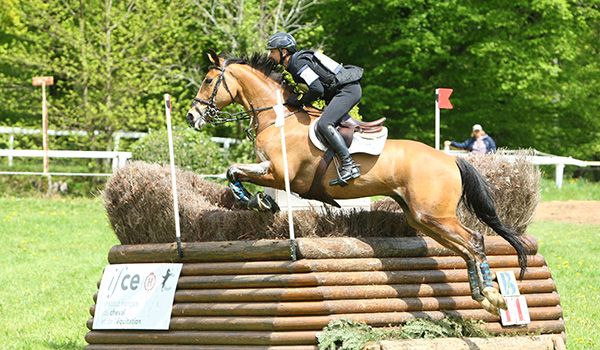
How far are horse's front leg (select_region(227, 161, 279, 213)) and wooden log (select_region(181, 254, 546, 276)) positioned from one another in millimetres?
484

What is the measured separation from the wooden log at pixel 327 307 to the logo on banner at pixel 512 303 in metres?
0.14

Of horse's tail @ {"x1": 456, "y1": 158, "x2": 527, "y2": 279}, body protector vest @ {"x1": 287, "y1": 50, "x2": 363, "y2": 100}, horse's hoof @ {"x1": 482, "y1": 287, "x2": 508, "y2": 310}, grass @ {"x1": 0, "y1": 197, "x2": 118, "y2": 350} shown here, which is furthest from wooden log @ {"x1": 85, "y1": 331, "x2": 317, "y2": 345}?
body protector vest @ {"x1": 287, "y1": 50, "x2": 363, "y2": 100}

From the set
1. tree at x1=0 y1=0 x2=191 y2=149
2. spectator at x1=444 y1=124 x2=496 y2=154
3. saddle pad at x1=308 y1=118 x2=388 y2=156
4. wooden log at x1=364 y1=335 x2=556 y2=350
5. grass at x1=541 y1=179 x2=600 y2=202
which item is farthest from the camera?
tree at x1=0 y1=0 x2=191 y2=149

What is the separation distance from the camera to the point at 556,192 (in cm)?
1678

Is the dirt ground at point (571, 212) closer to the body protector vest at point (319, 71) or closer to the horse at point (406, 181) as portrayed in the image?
the horse at point (406, 181)

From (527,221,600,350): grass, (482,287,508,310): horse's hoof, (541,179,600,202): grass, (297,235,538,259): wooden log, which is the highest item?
(297,235,538,259): wooden log

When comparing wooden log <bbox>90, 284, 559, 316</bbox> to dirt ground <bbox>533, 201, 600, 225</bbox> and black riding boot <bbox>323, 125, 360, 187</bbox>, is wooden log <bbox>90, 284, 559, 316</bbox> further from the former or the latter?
dirt ground <bbox>533, 201, 600, 225</bbox>

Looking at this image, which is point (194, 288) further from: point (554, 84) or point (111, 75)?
point (554, 84)

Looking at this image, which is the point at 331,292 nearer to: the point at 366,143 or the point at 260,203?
the point at 260,203

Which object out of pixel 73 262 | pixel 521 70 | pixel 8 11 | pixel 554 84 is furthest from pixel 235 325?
pixel 554 84

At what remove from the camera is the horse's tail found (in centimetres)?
585

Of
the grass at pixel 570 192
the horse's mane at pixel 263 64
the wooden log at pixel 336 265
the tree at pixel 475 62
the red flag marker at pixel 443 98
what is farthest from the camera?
the tree at pixel 475 62

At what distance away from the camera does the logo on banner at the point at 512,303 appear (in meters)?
6.07

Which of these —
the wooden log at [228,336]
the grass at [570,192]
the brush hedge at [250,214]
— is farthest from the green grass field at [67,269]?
Answer: the grass at [570,192]
